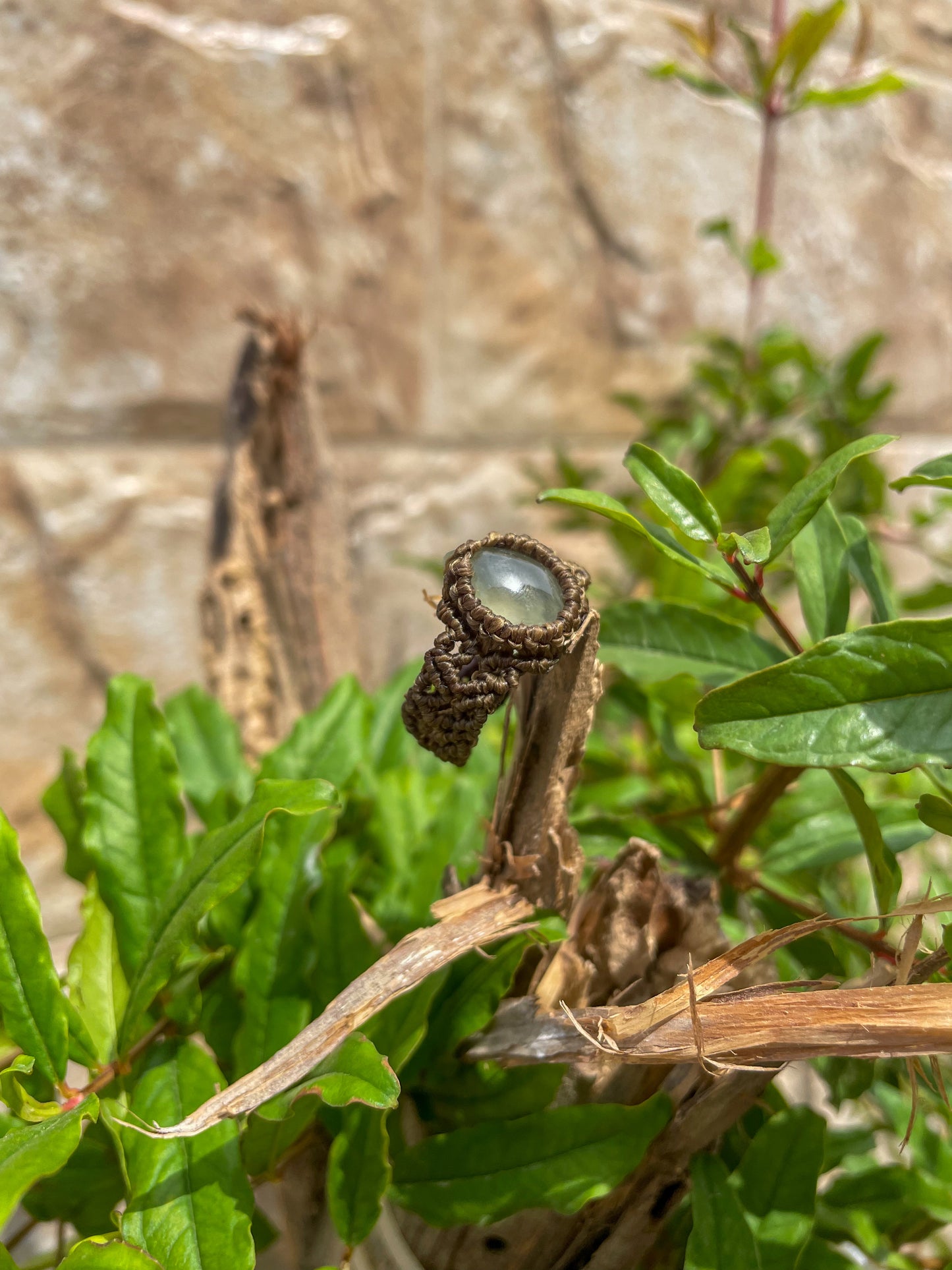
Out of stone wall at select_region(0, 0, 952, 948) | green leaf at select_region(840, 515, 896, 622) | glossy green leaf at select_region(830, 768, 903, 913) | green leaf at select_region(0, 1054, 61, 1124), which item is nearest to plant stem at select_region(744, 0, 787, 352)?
stone wall at select_region(0, 0, 952, 948)

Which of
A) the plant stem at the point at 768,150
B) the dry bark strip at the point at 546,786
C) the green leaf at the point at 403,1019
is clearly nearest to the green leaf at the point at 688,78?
the plant stem at the point at 768,150

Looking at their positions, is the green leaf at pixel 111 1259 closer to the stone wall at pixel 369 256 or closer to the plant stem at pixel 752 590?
the plant stem at pixel 752 590

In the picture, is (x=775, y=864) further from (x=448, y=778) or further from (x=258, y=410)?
(x=258, y=410)

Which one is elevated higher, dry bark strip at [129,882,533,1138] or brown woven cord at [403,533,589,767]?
brown woven cord at [403,533,589,767]

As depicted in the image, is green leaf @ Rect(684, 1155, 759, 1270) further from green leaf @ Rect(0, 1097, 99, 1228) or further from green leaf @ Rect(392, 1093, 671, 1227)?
green leaf @ Rect(0, 1097, 99, 1228)

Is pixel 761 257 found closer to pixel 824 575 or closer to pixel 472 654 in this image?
pixel 824 575

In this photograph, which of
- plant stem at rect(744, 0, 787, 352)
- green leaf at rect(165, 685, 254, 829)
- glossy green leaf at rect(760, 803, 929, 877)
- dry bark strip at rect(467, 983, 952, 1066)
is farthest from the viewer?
plant stem at rect(744, 0, 787, 352)

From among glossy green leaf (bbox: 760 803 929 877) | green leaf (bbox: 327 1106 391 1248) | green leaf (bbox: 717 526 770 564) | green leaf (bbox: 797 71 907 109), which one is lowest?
green leaf (bbox: 327 1106 391 1248)
